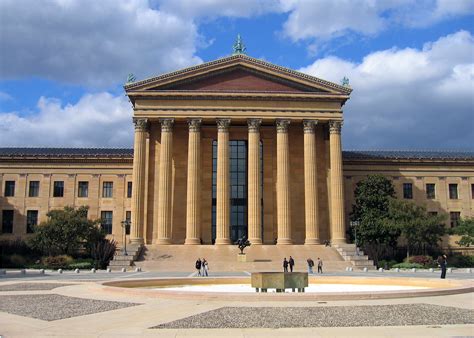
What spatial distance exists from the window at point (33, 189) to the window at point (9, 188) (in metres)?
2.29

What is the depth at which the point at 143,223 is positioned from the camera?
62625 millimetres

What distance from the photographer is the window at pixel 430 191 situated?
74.4 metres

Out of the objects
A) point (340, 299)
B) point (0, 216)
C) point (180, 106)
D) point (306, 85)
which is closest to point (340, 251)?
point (306, 85)

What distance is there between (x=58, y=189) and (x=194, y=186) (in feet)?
74.6

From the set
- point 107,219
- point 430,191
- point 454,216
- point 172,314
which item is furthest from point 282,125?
point 172,314

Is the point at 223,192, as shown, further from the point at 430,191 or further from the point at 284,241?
→ the point at 430,191

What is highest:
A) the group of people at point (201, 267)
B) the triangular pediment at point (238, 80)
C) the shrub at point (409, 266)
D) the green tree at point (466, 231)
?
the triangular pediment at point (238, 80)

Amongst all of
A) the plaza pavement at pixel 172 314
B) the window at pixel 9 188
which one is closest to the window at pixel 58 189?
the window at pixel 9 188

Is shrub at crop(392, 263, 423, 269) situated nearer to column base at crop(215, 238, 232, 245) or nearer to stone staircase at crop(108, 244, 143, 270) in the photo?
column base at crop(215, 238, 232, 245)

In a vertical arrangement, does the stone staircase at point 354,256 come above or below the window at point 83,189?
below

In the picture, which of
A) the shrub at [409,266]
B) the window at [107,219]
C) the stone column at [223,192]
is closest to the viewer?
the shrub at [409,266]

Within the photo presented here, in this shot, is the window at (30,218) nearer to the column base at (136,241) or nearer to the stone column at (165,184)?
the column base at (136,241)

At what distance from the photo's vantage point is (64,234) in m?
56.3

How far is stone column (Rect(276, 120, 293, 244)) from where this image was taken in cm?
A: 6159
